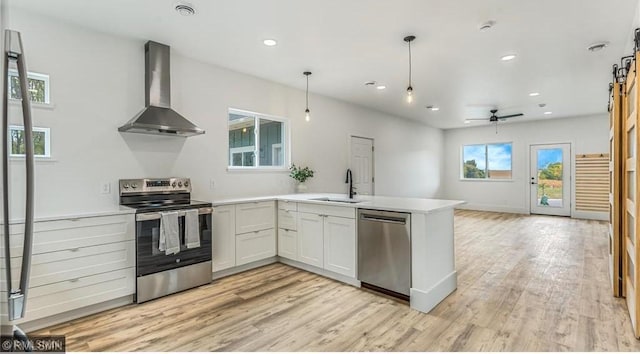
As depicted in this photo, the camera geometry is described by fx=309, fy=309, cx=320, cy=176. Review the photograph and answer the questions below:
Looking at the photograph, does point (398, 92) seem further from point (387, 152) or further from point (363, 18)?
point (363, 18)

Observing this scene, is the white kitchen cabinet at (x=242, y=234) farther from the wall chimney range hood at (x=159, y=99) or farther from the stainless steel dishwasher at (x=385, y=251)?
the stainless steel dishwasher at (x=385, y=251)

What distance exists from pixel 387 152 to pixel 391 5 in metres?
4.88

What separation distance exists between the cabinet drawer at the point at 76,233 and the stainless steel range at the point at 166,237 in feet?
0.42

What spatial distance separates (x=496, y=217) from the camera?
8117 millimetres

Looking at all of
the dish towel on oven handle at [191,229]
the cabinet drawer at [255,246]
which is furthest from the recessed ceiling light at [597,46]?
the dish towel on oven handle at [191,229]

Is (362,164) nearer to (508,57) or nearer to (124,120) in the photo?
(508,57)

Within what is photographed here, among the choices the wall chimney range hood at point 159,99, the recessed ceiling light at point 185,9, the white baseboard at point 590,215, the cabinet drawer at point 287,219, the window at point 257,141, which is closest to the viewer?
the recessed ceiling light at point 185,9

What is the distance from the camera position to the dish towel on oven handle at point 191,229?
3225 millimetres

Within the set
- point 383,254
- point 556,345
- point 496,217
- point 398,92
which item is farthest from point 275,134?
point 496,217

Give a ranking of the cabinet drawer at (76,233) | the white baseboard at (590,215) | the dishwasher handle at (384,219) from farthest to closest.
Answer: the white baseboard at (590,215)
the dishwasher handle at (384,219)
the cabinet drawer at (76,233)

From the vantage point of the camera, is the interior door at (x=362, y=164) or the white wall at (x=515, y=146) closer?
the interior door at (x=362, y=164)

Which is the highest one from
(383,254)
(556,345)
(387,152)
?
(387,152)

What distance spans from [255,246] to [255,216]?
15.1 inches

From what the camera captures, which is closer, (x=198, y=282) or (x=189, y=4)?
(x=189, y=4)
